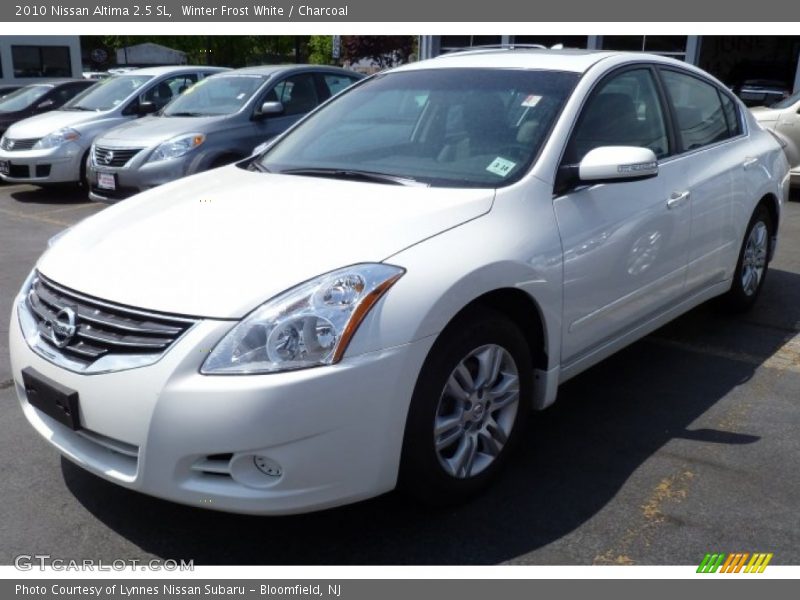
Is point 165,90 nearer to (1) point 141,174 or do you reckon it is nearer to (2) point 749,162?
(1) point 141,174

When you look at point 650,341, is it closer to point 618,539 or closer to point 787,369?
point 787,369

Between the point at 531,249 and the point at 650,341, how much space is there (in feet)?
7.09

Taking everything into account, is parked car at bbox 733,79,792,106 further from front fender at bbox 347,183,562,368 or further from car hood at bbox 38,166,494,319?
car hood at bbox 38,166,494,319

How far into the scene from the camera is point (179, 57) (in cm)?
4447

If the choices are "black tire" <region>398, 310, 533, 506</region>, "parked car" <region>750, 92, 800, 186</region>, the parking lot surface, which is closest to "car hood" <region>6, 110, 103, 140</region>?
the parking lot surface

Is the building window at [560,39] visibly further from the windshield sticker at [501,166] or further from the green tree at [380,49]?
the windshield sticker at [501,166]

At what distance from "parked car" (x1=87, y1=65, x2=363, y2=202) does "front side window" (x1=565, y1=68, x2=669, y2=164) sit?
522cm

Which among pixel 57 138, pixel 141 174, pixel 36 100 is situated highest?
pixel 36 100

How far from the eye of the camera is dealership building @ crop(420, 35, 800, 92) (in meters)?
19.8

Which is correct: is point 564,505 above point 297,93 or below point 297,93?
below

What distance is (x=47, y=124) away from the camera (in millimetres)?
10906

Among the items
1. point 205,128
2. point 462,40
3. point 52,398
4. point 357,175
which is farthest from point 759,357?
point 462,40

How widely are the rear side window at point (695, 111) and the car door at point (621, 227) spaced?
17 cm

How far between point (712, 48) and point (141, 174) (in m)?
18.6
